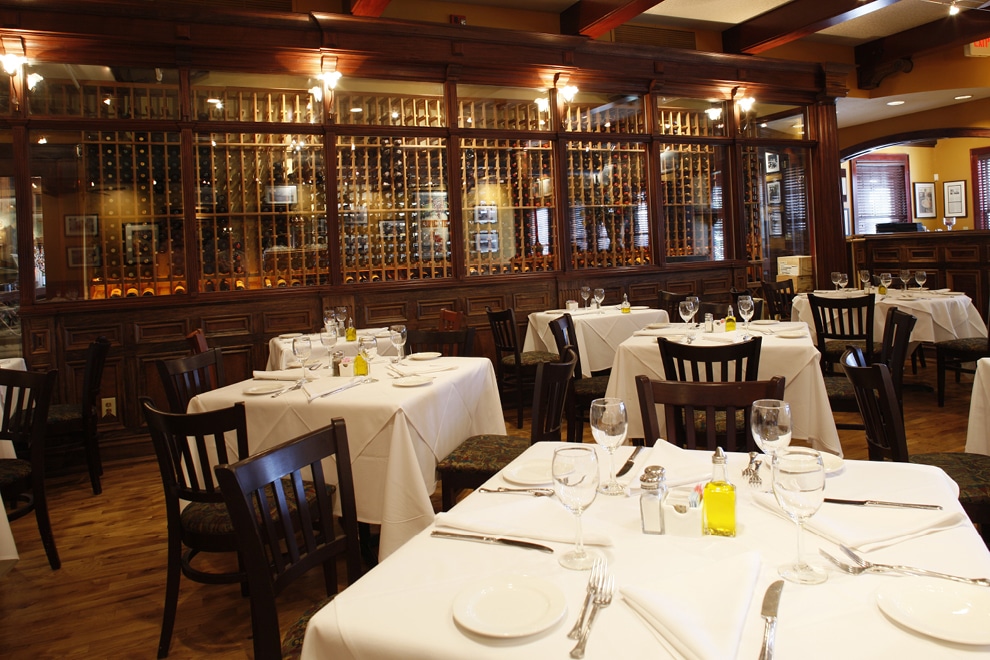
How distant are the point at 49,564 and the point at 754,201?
6924 millimetres

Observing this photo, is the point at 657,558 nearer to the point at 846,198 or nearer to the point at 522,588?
the point at 522,588

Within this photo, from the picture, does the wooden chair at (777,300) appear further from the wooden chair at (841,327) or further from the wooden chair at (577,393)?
the wooden chair at (577,393)

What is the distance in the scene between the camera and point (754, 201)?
25.3ft

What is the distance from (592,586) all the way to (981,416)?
2.33 meters

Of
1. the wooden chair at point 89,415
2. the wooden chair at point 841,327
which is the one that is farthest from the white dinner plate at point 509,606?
the wooden chair at point 841,327

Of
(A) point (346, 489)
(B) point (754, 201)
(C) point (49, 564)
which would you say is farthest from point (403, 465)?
(B) point (754, 201)

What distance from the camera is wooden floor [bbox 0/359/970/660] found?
8.18ft

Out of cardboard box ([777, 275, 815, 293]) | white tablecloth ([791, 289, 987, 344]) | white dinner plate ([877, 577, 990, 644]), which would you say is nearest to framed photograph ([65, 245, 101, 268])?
white dinner plate ([877, 577, 990, 644])

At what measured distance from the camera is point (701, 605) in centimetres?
103

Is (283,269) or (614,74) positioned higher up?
(614,74)

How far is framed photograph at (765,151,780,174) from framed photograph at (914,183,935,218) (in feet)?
23.6

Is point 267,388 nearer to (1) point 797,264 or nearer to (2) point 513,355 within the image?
(2) point 513,355

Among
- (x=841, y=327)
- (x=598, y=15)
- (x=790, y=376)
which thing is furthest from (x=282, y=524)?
(x=598, y=15)

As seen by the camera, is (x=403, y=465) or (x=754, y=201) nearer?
(x=403, y=465)
